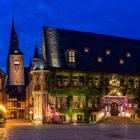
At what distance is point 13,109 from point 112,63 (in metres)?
45.6

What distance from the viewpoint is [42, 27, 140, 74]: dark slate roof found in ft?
208

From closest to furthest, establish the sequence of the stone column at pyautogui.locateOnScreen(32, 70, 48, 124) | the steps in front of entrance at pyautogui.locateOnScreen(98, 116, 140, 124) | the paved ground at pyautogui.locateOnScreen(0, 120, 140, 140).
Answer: the paved ground at pyautogui.locateOnScreen(0, 120, 140, 140) → the stone column at pyautogui.locateOnScreen(32, 70, 48, 124) → the steps in front of entrance at pyautogui.locateOnScreen(98, 116, 140, 124)

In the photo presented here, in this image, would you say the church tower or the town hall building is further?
the church tower

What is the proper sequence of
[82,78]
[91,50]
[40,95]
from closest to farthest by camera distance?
1. [40,95]
2. [82,78]
3. [91,50]

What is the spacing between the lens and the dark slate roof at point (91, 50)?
208 feet

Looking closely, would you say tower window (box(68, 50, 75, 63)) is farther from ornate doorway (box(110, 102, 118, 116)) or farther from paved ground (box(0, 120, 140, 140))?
paved ground (box(0, 120, 140, 140))

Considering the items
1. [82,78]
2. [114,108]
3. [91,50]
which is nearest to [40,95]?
[82,78]

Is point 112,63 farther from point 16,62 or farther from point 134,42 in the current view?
point 16,62

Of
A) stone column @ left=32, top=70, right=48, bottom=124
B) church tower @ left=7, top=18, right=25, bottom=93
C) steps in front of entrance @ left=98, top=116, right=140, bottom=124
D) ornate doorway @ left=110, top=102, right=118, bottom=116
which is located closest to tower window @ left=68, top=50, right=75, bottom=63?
stone column @ left=32, top=70, right=48, bottom=124

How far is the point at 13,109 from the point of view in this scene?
105688 mm

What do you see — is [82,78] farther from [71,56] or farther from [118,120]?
[118,120]

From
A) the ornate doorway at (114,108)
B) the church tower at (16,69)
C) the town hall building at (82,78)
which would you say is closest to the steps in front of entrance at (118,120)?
the town hall building at (82,78)

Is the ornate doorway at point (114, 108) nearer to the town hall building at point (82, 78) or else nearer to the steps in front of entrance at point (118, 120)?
the town hall building at point (82, 78)

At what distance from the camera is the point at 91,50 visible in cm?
6719
